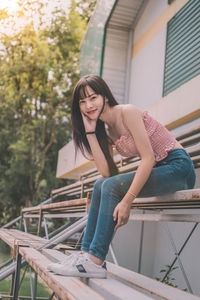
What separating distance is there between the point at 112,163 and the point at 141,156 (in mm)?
492

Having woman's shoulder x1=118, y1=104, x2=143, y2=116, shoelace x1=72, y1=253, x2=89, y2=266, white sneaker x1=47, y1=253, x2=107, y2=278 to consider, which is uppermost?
woman's shoulder x1=118, y1=104, x2=143, y2=116

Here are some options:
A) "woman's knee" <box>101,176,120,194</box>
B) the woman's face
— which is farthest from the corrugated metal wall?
"woman's knee" <box>101,176,120,194</box>

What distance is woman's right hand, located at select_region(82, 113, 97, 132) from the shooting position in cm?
226

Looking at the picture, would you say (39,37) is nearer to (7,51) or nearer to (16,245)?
(7,51)

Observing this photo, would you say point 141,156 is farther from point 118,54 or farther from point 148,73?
point 118,54

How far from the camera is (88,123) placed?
2279mm

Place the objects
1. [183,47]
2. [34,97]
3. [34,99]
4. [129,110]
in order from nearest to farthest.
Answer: [129,110] < [183,47] < [34,97] < [34,99]

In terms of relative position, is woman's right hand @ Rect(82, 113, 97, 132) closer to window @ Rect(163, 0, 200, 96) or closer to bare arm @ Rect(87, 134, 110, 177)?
bare arm @ Rect(87, 134, 110, 177)

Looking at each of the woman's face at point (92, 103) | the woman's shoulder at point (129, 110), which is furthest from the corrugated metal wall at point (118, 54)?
the woman's shoulder at point (129, 110)

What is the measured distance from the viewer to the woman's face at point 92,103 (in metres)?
2.10

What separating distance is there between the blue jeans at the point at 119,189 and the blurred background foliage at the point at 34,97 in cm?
1258

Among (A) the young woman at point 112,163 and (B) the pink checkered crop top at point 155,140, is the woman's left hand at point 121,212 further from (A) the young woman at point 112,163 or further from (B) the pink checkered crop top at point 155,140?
(B) the pink checkered crop top at point 155,140

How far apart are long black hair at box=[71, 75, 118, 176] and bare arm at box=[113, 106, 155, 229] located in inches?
7.7

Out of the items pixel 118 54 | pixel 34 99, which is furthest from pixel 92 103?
pixel 34 99
